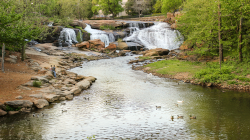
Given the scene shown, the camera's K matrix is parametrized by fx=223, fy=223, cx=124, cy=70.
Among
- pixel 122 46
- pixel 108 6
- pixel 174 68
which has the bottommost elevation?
Result: pixel 174 68

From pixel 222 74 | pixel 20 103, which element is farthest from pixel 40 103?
pixel 222 74

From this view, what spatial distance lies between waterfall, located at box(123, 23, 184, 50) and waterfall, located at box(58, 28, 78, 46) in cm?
1281

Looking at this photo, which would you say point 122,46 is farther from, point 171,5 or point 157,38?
point 171,5

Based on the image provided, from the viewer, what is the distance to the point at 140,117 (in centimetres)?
1377

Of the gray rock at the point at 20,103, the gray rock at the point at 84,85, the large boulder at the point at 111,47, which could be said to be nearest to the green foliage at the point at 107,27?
the large boulder at the point at 111,47

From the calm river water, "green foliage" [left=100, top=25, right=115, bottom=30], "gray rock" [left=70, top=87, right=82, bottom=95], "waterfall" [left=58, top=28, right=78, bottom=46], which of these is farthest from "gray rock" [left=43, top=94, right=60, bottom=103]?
"green foliage" [left=100, top=25, right=115, bottom=30]

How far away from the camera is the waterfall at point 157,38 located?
5520 centimetres

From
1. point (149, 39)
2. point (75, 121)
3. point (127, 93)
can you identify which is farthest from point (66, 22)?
point (75, 121)

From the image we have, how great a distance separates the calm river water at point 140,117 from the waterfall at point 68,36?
33.3m

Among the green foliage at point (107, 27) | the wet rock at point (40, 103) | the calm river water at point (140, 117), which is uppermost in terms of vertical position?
the green foliage at point (107, 27)

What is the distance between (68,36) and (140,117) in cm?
4249

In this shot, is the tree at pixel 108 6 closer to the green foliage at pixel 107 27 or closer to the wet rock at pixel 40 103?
the green foliage at pixel 107 27

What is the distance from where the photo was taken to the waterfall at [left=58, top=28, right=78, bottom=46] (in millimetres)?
51478

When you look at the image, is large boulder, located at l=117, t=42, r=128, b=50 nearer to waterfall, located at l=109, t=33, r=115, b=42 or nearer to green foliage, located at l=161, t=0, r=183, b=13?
waterfall, located at l=109, t=33, r=115, b=42
